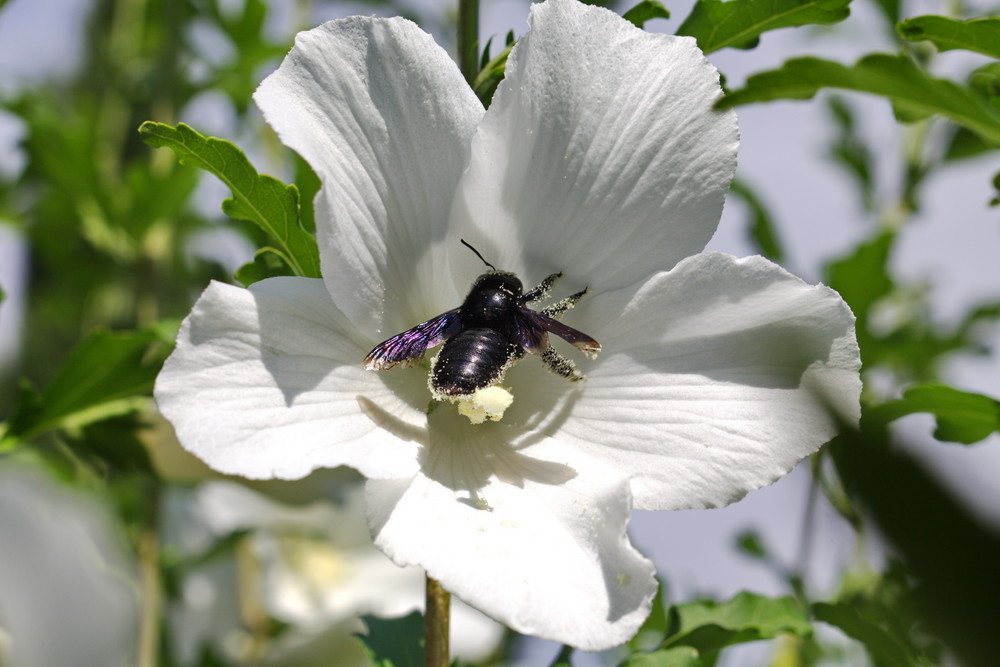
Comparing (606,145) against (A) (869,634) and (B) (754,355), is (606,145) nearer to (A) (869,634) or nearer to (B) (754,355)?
(B) (754,355)

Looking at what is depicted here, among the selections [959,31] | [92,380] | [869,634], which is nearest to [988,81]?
[959,31]

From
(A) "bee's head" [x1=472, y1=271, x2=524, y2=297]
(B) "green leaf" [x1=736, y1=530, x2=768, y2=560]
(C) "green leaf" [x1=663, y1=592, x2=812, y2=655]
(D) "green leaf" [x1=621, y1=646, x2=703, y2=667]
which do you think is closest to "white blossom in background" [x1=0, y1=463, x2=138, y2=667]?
(A) "bee's head" [x1=472, y1=271, x2=524, y2=297]

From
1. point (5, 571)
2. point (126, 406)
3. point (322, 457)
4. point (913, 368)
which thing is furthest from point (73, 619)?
point (913, 368)

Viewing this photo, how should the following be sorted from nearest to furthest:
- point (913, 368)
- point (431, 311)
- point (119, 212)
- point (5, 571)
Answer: point (5, 571)
point (431, 311)
point (119, 212)
point (913, 368)

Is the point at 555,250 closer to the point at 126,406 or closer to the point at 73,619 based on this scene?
the point at 73,619

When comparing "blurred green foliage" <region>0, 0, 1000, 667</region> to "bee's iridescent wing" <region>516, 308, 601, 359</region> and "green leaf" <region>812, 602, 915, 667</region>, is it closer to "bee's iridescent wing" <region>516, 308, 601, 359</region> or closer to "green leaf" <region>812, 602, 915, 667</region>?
"green leaf" <region>812, 602, 915, 667</region>

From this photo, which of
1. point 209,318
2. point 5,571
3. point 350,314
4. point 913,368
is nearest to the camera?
point 5,571
